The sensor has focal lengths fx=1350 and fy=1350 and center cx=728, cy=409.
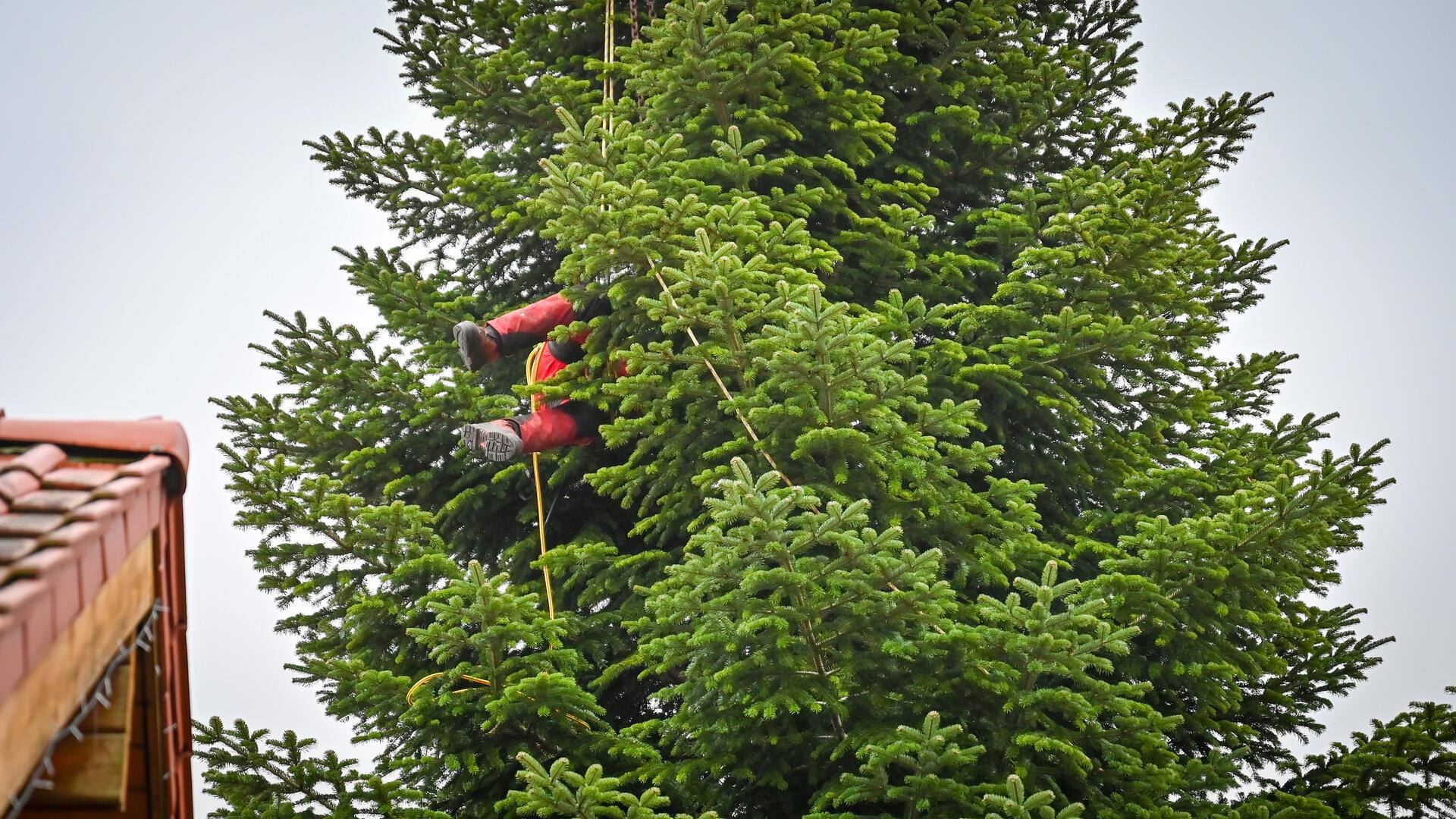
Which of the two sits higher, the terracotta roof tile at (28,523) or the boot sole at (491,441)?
the boot sole at (491,441)

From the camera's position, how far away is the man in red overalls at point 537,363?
6.23 meters

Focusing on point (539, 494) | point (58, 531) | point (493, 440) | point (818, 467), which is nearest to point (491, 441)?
point (493, 440)

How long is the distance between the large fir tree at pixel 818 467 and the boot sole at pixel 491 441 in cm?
42

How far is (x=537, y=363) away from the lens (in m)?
6.85

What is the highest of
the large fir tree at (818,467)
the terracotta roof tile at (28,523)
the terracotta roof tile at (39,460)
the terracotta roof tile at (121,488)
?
the large fir tree at (818,467)

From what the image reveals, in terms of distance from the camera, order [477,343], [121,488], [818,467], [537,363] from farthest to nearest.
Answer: [537,363], [477,343], [818,467], [121,488]

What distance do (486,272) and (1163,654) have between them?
173 inches

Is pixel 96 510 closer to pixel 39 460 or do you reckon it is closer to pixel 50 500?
pixel 50 500

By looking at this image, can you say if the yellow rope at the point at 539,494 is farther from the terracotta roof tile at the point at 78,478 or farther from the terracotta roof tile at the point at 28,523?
the terracotta roof tile at the point at 28,523

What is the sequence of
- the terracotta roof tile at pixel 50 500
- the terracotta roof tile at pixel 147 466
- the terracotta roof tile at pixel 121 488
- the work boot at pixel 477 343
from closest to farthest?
the terracotta roof tile at pixel 50 500, the terracotta roof tile at pixel 121 488, the terracotta roof tile at pixel 147 466, the work boot at pixel 477 343

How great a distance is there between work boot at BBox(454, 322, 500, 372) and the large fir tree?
0.29 meters

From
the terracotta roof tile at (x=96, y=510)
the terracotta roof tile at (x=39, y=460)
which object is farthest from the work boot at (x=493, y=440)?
the terracotta roof tile at (x=96, y=510)

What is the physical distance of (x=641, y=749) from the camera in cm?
536

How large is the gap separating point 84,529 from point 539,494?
416 cm
